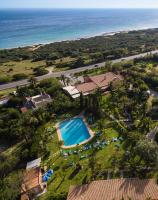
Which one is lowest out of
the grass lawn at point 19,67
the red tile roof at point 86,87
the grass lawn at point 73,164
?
the grass lawn at point 73,164

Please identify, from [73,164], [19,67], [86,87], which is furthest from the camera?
[19,67]

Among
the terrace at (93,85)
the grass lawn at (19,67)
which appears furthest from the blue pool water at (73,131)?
the grass lawn at (19,67)

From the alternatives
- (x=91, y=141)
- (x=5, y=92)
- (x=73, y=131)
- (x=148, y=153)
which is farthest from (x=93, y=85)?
(x=148, y=153)

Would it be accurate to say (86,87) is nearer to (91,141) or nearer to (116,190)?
(91,141)

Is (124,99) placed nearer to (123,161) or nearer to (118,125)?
(118,125)

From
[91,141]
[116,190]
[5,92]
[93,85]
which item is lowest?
[91,141]

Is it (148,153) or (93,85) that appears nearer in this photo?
(148,153)

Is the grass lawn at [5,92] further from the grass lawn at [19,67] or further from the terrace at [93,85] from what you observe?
the terrace at [93,85]
